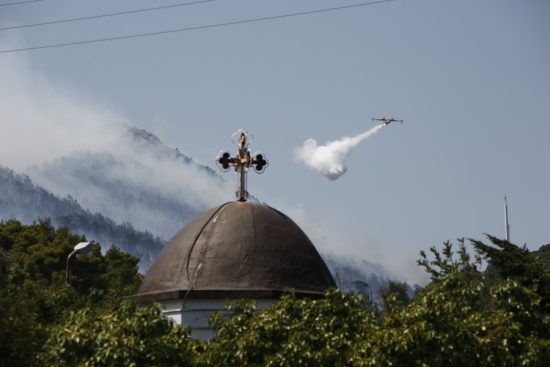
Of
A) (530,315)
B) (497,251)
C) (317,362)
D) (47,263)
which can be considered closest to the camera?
(317,362)

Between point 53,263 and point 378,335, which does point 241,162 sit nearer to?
point 378,335

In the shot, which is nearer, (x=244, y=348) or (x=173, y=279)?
(x=244, y=348)

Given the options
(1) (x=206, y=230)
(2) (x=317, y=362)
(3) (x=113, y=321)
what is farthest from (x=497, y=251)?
(3) (x=113, y=321)

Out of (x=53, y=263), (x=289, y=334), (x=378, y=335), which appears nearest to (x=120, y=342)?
(x=289, y=334)

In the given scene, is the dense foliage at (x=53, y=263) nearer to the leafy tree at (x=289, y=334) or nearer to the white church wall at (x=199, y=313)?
the white church wall at (x=199, y=313)

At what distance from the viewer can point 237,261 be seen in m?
30.7

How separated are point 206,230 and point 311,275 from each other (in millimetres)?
3238

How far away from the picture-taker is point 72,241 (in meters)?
72.6

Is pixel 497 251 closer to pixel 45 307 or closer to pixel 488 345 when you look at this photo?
pixel 488 345

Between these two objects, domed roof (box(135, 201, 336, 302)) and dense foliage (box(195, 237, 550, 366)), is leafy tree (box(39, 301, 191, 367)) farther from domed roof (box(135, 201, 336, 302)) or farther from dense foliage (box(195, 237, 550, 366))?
domed roof (box(135, 201, 336, 302))

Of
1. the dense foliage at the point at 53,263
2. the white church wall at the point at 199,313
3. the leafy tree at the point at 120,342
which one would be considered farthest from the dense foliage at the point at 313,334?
the dense foliage at the point at 53,263

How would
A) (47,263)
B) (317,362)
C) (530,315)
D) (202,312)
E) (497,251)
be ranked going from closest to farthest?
(317,362)
(530,315)
(202,312)
(497,251)
(47,263)

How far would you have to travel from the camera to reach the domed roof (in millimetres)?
30297

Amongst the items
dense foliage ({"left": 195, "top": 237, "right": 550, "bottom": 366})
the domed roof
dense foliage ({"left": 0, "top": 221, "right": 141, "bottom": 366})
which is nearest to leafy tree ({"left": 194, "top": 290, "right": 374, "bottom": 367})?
dense foliage ({"left": 195, "top": 237, "right": 550, "bottom": 366})
